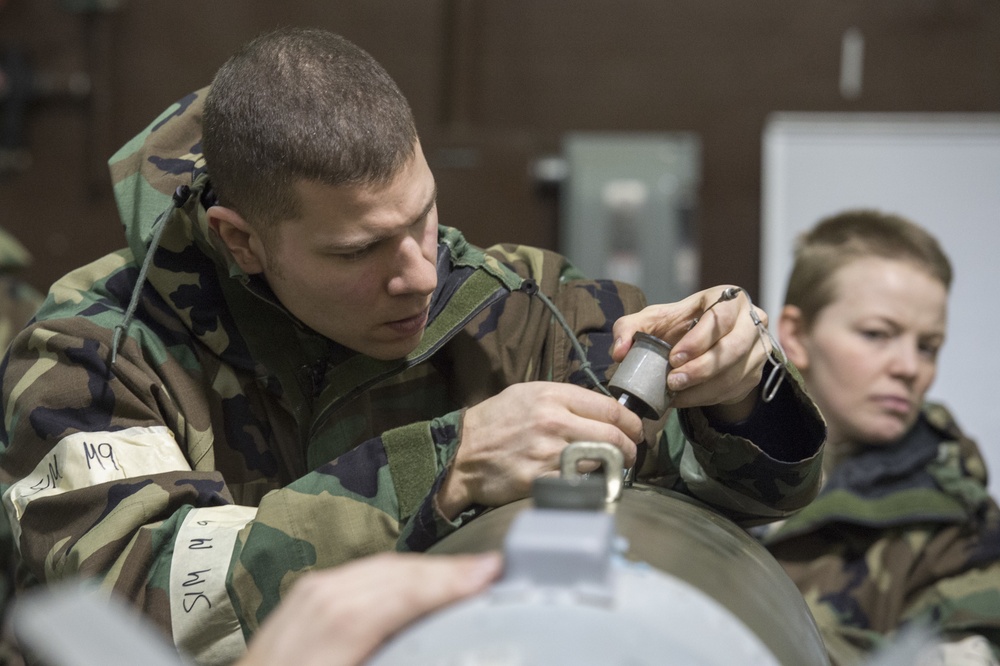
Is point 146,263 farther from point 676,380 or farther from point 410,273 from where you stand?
point 676,380

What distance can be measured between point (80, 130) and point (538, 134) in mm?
1229

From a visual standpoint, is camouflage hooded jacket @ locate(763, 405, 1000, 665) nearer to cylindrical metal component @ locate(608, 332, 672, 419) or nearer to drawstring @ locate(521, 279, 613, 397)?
drawstring @ locate(521, 279, 613, 397)

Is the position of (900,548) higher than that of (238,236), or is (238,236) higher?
(238,236)

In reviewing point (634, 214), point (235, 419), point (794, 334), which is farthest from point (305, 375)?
point (634, 214)

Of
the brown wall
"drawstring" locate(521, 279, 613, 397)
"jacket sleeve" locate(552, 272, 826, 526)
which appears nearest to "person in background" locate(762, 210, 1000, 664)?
"jacket sleeve" locate(552, 272, 826, 526)

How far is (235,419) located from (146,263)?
0.65ft

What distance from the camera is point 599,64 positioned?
2.90 m

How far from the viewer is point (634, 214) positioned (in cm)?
279

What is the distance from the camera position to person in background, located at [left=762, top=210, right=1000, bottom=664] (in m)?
1.63

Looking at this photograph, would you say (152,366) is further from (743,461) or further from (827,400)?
(827,400)

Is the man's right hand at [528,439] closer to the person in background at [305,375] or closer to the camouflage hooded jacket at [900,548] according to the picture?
the person in background at [305,375]

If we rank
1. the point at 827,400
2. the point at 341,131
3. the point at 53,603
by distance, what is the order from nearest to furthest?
the point at 53,603
the point at 341,131
the point at 827,400

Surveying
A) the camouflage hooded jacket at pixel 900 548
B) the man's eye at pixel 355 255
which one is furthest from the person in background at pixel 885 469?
the man's eye at pixel 355 255

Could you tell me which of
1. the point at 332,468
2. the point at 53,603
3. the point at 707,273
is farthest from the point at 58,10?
the point at 53,603
